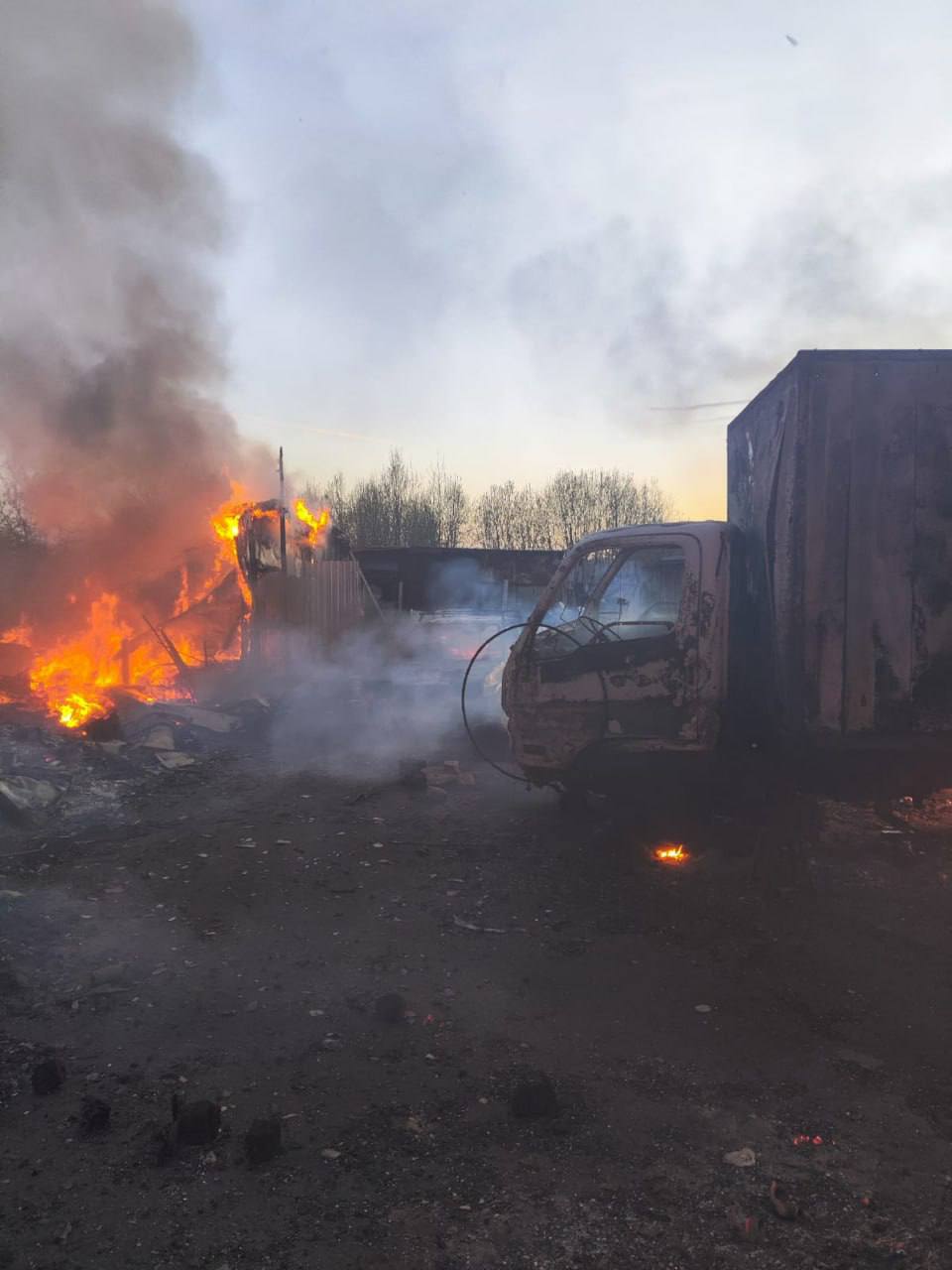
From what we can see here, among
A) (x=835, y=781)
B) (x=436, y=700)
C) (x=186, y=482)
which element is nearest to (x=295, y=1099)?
(x=835, y=781)

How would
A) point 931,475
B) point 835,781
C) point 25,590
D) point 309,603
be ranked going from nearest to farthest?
point 931,475 < point 835,781 < point 25,590 < point 309,603

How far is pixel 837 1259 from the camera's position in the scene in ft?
7.28

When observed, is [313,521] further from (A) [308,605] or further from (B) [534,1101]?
(B) [534,1101]

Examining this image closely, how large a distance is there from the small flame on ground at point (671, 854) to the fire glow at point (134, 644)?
7831 millimetres

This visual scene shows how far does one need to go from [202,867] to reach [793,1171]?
4.29 meters

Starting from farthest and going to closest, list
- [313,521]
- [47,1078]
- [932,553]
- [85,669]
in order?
[313,521]
[85,669]
[932,553]
[47,1078]

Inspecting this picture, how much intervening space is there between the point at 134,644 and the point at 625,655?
1004cm

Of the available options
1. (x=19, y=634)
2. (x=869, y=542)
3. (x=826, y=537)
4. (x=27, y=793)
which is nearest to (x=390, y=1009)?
(x=826, y=537)

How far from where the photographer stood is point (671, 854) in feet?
18.4

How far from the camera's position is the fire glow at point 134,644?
11.4m

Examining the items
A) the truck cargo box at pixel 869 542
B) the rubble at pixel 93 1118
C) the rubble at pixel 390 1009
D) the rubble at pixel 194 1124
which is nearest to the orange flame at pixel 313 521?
the truck cargo box at pixel 869 542

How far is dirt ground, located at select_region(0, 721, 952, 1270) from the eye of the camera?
7.73 ft

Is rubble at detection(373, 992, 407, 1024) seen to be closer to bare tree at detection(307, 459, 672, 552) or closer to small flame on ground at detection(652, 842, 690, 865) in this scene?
small flame on ground at detection(652, 842, 690, 865)

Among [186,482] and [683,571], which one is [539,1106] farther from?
[186,482]
